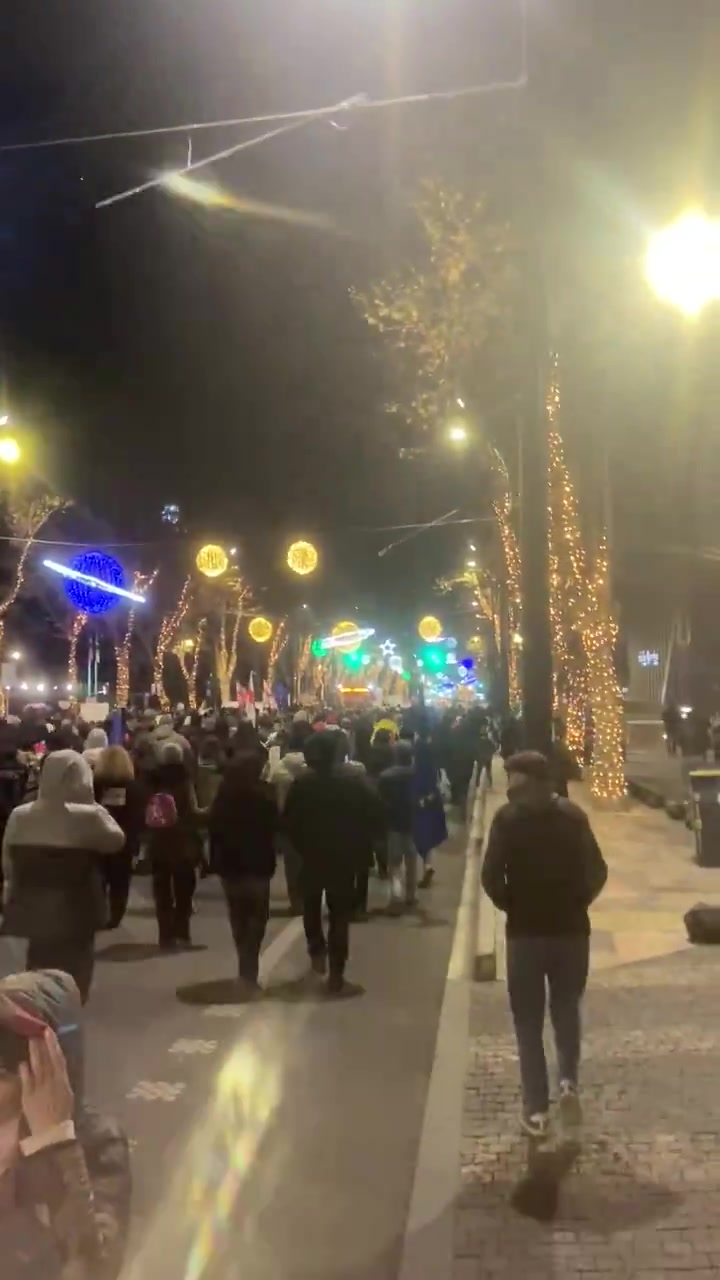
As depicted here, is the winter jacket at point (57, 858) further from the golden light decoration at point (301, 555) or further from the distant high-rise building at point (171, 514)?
the distant high-rise building at point (171, 514)

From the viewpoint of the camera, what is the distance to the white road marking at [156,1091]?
730 cm

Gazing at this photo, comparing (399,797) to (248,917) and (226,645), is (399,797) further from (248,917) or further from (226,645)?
(226,645)

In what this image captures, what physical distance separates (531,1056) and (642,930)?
19.9 feet

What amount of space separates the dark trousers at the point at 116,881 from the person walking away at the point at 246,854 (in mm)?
2587

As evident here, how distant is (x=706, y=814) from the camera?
15453 millimetres

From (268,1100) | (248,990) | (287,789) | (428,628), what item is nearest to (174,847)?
(287,789)

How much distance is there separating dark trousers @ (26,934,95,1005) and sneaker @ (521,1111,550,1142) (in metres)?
2.53

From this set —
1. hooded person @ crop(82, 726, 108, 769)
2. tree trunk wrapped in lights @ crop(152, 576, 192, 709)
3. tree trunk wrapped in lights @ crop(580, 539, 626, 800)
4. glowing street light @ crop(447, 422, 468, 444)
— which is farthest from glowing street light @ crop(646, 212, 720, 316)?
tree trunk wrapped in lights @ crop(152, 576, 192, 709)

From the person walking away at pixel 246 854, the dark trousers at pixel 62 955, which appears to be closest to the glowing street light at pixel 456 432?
the person walking away at pixel 246 854

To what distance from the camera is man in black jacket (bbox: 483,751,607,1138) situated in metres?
6.12

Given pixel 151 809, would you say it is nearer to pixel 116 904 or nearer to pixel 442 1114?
pixel 116 904

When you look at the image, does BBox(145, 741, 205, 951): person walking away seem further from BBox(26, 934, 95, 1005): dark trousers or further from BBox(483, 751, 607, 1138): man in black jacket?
BBox(483, 751, 607, 1138): man in black jacket

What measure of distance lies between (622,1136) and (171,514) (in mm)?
51888

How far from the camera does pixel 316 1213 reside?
562 cm
